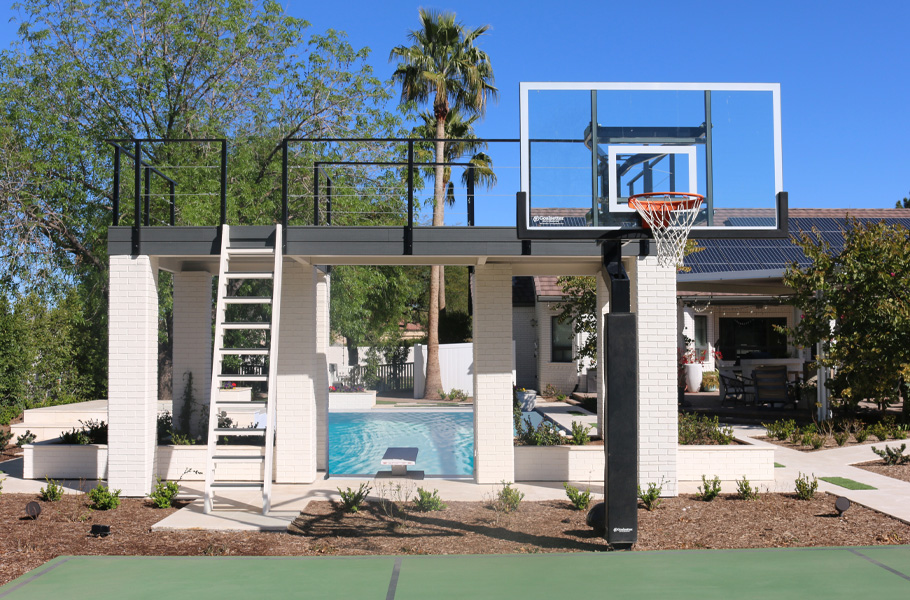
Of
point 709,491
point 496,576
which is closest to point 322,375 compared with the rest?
point 496,576

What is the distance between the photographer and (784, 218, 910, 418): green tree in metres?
13.7

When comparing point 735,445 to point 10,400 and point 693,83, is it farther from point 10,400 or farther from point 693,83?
point 10,400

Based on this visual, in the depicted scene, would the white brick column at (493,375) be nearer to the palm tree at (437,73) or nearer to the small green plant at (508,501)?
the small green plant at (508,501)

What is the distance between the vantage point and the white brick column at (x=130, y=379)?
9523 mm

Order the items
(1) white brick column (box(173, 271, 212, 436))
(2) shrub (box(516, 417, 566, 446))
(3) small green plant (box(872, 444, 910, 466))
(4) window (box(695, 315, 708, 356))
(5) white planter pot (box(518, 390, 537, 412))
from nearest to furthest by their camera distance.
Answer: (2) shrub (box(516, 417, 566, 446)), (3) small green plant (box(872, 444, 910, 466)), (1) white brick column (box(173, 271, 212, 436)), (5) white planter pot (box(518, 390, 537, 412)), (4) window (box(695, 315, 708, 356))

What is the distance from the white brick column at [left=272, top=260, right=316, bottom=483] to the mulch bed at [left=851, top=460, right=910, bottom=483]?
821 centimetres

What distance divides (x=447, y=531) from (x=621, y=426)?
2160 mm

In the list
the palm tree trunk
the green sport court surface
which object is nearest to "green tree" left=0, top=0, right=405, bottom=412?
the palm tree trunk

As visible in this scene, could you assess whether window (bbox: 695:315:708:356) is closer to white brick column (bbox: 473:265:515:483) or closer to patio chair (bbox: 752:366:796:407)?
patio chair (bbox: 752:366:796:407)

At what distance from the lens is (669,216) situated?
25.4 ft

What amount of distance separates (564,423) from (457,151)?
1570 centimetres

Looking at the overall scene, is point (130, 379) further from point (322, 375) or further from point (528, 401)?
point (528, 401)

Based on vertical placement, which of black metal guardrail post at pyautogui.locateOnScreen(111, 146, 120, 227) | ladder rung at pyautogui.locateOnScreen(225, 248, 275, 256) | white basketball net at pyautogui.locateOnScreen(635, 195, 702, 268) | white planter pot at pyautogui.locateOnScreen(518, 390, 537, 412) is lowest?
white planter pot at pyautogui.locateOnScreen(518, 390, 537, 412)

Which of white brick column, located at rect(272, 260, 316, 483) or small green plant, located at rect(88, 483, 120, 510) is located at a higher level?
white brick column, located at rect(272, 260, 316, 483)
